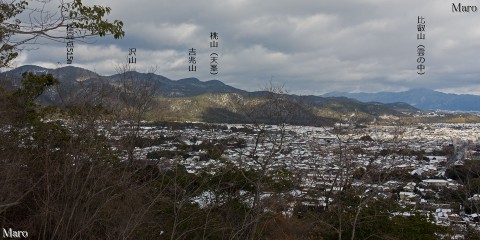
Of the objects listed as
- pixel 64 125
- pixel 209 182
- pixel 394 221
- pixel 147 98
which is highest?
pixel 147 98

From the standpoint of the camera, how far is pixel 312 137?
25.4 metres

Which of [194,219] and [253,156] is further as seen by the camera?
[253,156]

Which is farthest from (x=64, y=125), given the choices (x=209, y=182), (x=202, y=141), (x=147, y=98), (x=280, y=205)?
(x=202, y=141)

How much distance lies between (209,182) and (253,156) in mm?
2121

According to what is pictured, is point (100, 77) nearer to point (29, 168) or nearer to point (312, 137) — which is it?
point (29, 168)

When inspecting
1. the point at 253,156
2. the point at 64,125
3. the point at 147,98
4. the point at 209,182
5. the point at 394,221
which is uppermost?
the point at 147,98

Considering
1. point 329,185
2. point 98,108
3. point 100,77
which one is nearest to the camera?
point 98,108

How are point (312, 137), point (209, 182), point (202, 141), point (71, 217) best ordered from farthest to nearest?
point (312, 137) < point (202, 141) < point (209, 182) < point (71, 217)

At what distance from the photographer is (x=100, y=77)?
15.4 m

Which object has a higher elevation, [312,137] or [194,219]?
[312,137]

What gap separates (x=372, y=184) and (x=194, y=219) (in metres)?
9.57

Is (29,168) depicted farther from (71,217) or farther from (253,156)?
(253,156)

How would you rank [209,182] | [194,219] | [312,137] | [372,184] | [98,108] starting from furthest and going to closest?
[312,137], [372,184], [209,182], [194,219], [98,108]

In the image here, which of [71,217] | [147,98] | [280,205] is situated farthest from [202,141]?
[71,217]
